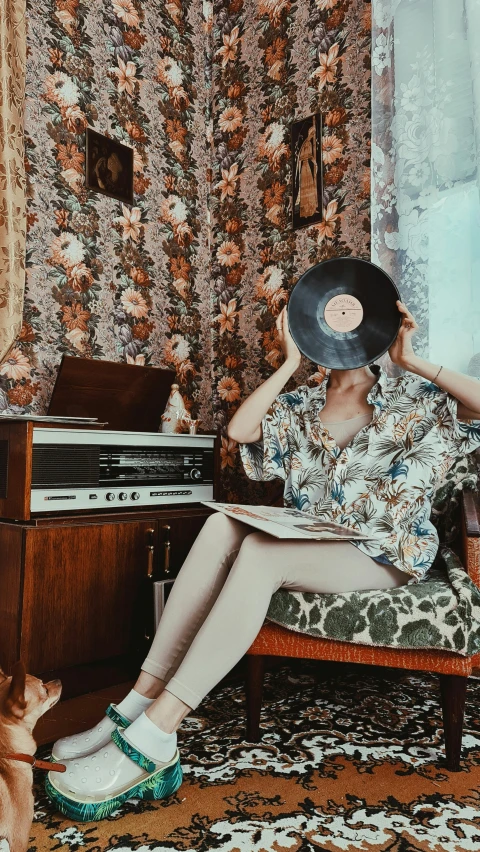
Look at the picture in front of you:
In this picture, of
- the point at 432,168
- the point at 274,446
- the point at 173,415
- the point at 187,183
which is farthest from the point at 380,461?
the point at 187,183

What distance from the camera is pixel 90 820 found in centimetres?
120

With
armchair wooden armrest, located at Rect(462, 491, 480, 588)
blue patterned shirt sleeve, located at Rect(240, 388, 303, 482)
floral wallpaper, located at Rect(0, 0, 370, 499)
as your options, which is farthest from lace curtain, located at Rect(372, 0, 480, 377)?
armchair wooden armrest, located at Rect(462, 491, 480, 588)

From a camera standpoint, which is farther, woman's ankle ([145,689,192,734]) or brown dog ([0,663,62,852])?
woman's ankle ([145,689,192,734])

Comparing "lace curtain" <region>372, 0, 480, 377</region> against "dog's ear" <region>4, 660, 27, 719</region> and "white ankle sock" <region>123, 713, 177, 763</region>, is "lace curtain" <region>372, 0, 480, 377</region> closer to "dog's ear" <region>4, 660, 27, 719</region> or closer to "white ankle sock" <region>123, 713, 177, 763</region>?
"white ankle sock" <region>123, 713, 177, 763</region>

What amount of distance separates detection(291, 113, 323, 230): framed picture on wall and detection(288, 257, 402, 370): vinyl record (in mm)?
791

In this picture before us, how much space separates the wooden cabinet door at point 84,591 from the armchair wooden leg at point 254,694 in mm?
543

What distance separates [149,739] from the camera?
4.05 ft

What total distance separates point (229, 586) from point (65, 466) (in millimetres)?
707

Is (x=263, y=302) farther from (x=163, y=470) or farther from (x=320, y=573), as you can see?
(x=320, y=573)

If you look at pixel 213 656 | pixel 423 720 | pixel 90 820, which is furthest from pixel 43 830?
pixel 423 720

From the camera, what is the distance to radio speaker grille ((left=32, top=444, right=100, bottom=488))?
5.81 feet

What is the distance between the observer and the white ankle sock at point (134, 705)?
4.36 feet

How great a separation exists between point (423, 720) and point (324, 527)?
2.10 feet

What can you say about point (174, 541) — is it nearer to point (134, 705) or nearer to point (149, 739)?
point (134, 705)
